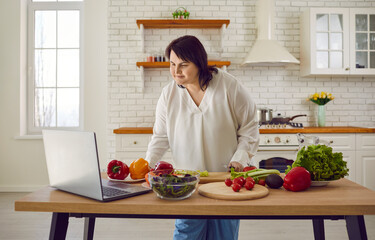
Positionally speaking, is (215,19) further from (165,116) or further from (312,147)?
(312,147)

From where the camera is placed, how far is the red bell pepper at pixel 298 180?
1.27 metres

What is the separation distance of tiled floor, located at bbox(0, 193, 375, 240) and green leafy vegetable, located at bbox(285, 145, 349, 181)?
1.73m

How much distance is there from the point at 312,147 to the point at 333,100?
3655 mm

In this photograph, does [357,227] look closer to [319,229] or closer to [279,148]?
[319,229]

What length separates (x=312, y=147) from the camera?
4.60ft

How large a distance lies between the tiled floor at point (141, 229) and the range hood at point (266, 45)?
6.65 feet

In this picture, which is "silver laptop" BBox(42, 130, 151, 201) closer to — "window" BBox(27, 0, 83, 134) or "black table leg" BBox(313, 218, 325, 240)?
"black table leg" BBox(313, 218, 325, 240)

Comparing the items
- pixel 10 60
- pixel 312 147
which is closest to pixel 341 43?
pixel 312 147

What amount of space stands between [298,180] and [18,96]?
4.50m

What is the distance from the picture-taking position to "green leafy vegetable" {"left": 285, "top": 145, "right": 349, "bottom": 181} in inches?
53.0

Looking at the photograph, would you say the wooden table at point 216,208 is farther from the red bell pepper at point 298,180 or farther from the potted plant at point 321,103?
the potted plant at point 321,103

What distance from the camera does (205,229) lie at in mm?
1724

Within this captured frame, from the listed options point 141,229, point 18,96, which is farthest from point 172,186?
point 18,96

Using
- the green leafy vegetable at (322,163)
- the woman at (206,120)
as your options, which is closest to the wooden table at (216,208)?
the green leafy vegetable at (322,163)
